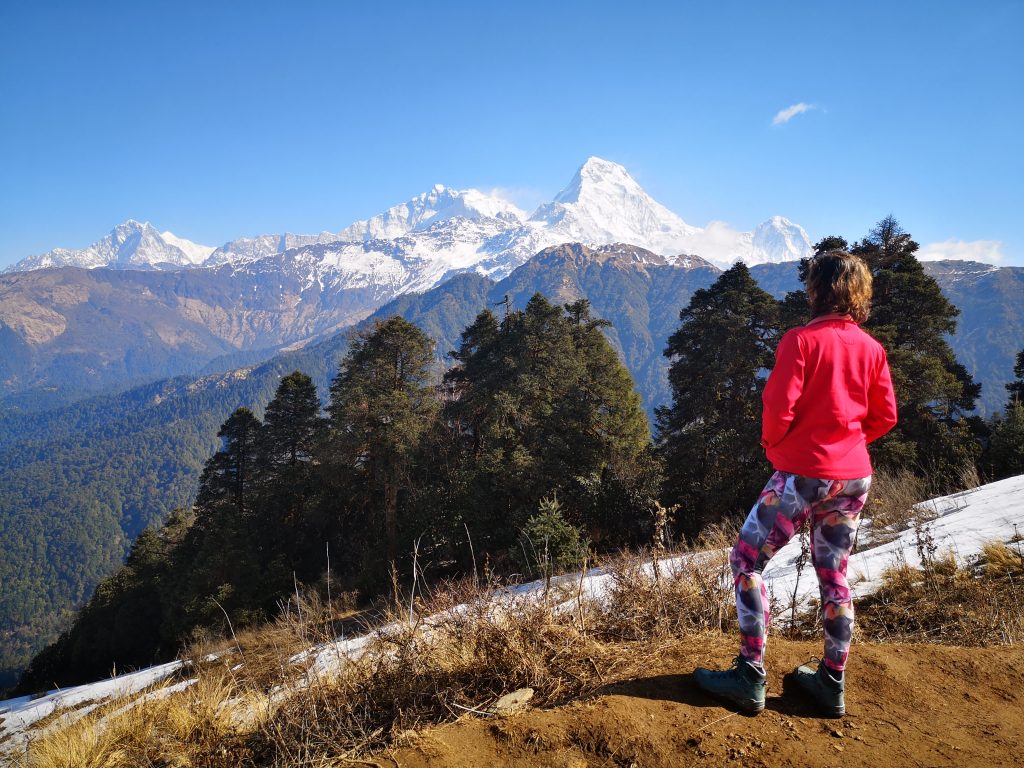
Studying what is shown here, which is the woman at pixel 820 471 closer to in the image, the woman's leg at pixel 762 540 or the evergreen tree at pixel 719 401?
the woman's leg at pixel 762 540

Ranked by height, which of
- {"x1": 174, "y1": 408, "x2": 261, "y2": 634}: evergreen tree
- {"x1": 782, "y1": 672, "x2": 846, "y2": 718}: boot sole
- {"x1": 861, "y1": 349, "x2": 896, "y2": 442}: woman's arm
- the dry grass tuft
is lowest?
{"x1": 174, "y1": 408, "x2": 261, "y2": 634}: evergreen tree

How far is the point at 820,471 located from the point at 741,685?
1.06 m

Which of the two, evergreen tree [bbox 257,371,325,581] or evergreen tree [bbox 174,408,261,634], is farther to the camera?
evergreen tree [bbox 257,371,325,581]

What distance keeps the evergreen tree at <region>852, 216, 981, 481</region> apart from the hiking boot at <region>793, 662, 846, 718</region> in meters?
14.4

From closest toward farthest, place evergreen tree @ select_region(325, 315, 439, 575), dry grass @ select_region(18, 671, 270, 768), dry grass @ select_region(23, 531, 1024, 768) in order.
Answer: dry grass @ select_region(23, 531, 1024, 768)
dry grass @ select_region(18, 671, 270, 768)
evergreen tree @ select_region(325, 315, 439, 575)

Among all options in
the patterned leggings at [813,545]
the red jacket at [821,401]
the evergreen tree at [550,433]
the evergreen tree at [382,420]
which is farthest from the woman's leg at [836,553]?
the evergreen tree at [382,420]

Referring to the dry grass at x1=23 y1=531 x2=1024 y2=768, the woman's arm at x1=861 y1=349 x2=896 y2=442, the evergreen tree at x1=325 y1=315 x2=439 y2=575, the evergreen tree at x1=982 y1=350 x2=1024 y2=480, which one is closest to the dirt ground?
the dry grass at x1=23 y1=531 x2=1024 y2=768

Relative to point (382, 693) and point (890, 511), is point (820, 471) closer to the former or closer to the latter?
point (382, 693)

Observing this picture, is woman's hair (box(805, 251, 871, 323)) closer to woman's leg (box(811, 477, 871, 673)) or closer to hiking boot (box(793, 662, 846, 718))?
woman's leg (box(811, 477, 871, 673))

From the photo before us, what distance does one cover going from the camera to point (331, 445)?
20422 mm

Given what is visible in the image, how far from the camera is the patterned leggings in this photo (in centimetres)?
238

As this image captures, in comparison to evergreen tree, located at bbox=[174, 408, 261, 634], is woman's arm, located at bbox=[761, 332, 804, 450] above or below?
above

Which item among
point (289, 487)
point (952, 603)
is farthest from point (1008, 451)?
point (289, 487)

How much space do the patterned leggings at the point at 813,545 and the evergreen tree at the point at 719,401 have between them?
44.6 ft
